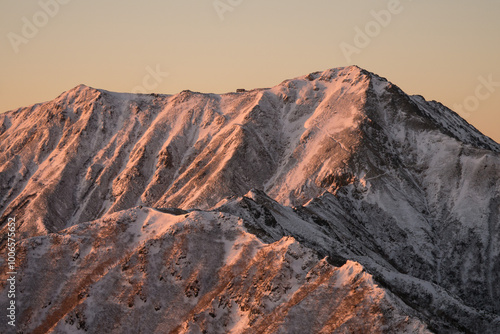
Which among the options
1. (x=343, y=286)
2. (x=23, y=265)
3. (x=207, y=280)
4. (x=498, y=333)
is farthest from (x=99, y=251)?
(x=498, y=333)

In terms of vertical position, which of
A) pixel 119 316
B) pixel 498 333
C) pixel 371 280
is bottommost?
pixel 498 333

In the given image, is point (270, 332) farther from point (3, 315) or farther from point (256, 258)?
point (3, 315)

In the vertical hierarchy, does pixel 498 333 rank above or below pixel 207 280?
below

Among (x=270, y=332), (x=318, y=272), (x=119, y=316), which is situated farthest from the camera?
(x=119, y=316)

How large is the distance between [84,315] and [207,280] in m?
20.2

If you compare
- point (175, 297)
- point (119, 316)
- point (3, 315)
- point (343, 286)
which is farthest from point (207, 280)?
point (3, 315)

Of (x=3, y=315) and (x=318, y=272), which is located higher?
(x=318, y=272)

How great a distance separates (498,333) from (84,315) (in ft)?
250

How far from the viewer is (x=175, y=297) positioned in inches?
5128

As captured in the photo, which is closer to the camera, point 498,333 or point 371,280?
point 371,280

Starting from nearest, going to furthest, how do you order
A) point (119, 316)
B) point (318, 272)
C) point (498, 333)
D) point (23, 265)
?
point (318, 272) < point (119, 316) < point (23, 265) < point (498, 333)

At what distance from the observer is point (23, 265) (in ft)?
468

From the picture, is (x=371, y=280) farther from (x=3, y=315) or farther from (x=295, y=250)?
(x=3, y=315)

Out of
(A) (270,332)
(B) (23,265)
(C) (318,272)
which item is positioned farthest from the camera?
(B) (23,265)
